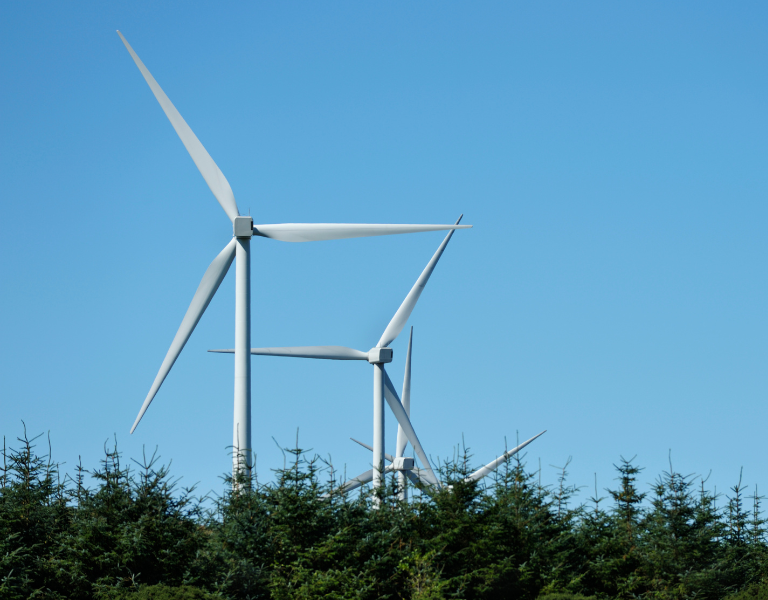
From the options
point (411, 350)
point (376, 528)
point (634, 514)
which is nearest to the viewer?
point (376, 528)

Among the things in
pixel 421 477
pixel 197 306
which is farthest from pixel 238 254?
pixel 421 477

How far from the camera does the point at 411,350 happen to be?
63250 millimetres

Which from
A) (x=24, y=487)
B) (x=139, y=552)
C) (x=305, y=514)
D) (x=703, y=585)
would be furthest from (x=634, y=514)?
(x=24, y=487)

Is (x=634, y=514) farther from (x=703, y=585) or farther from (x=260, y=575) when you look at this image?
(x=260, y=575)

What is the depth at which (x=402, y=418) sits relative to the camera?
5006cm

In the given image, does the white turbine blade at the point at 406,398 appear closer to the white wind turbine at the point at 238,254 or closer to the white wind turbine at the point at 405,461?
the white wind turbine at the point at 405,461

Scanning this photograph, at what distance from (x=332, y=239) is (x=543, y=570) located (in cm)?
1486

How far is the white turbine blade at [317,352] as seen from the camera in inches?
1943

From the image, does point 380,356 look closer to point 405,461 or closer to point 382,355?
point 382,355

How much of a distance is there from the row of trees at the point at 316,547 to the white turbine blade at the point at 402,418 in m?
13.1

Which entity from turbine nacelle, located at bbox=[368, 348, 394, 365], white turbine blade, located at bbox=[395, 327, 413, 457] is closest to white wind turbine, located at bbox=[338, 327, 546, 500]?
white turbine blade, located at bbox=[395, 327, 413, 457]

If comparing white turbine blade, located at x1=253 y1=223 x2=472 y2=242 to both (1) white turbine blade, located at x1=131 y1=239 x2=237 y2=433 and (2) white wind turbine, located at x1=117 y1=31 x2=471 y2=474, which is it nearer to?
(2) white wind turbine, located at x1=117 y1=31 x2=471 y2=474

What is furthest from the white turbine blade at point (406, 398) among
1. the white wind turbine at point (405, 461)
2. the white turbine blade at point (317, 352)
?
the white turbine blade at point (317, 352)

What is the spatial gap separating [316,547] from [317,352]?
22.3 meters
